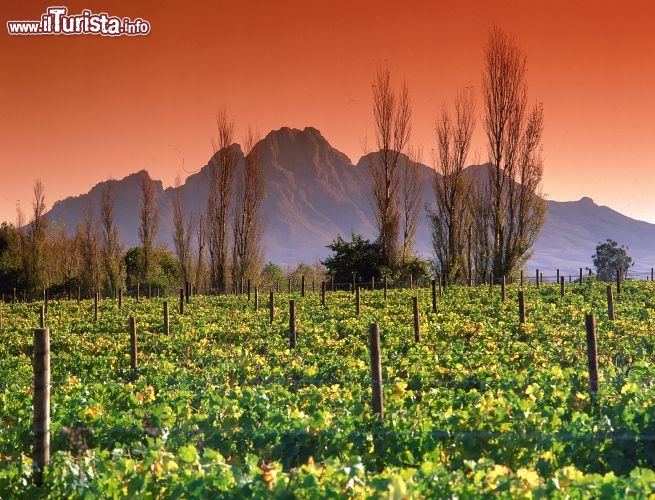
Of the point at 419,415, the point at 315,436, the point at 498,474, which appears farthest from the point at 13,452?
the point at 498,474

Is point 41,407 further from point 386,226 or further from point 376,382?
point 386,226

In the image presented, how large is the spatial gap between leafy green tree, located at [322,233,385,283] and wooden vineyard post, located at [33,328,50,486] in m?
42.6

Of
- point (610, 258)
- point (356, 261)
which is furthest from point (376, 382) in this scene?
point (610, 258)

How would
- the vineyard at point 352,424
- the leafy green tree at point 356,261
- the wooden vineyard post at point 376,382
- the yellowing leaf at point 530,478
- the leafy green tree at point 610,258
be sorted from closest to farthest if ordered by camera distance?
the yellowing leaf at point 530,478 < the vineyard at point 352,424 < the wooden vineyard post at point 376,382 < the leafy green tree at point 356,261 < the leafy green tree at point 610,258

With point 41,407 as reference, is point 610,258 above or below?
above

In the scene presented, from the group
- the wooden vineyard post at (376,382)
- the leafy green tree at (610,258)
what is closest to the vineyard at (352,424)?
the wooden vineyard post at (376,382)

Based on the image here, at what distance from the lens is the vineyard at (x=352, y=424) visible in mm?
5727

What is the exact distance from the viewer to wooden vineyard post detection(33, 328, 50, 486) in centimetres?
725

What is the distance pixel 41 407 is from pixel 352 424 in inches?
124

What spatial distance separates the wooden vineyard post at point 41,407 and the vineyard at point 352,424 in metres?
0.11

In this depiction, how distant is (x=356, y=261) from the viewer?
166ft

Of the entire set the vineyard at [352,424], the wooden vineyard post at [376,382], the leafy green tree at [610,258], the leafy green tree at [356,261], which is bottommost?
the vineyard at [352,424]

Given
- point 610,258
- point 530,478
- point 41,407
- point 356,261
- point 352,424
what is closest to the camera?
point 530,478

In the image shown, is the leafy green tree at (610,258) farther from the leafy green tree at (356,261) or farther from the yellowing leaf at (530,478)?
the yellowing leaf at (530,478)
